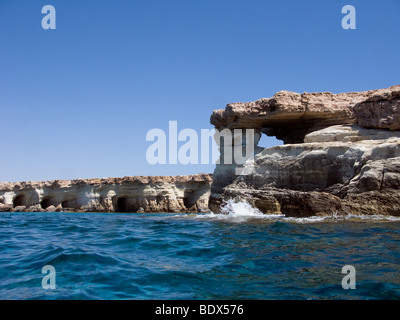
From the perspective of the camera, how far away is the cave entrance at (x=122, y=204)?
3889 centimetres

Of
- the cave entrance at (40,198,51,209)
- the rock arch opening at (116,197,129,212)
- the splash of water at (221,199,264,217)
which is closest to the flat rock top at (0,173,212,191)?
the cave entrance at (40,198,51,209)

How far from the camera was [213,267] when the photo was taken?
5301 mm

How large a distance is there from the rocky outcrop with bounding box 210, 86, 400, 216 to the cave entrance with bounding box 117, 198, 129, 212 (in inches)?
925

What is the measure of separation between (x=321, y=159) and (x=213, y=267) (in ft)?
29.3

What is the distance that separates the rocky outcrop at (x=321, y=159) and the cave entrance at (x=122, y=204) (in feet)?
77.1

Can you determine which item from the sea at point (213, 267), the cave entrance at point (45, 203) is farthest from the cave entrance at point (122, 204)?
the sea at point (213, 267)

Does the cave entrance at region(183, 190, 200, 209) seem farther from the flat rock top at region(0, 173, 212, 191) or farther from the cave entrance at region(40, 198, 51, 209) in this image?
the cave entrance at region(40, 198, 51, 209)

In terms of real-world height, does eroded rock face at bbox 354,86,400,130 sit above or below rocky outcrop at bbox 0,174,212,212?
above

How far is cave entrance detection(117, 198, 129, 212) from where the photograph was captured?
128 feet

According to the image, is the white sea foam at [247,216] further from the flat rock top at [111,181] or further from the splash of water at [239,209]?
the flat rock top at [111,181]

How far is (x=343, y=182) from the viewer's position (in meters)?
12.1

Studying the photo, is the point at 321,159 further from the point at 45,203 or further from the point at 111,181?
the point at 45,203
